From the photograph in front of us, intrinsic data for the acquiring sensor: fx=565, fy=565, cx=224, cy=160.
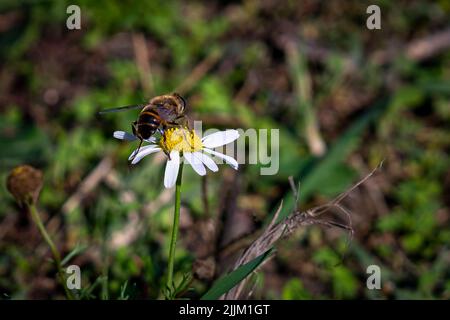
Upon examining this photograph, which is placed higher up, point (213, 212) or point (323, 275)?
point (213, 212)

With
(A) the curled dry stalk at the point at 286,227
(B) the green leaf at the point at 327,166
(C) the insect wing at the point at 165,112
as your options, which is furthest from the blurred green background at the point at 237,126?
(C) the insect wing at the point at 165,112

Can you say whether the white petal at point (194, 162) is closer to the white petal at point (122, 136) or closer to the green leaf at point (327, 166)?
the white petal at point (122, 136)

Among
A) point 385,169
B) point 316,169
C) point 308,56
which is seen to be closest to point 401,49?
point 308,56

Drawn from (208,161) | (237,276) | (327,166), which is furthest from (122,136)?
→ (327,166)

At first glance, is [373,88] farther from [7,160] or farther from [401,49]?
[7,160]

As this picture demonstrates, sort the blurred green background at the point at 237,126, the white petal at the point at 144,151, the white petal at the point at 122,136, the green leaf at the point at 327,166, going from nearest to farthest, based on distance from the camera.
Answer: the white petal at the point at 144,151 → the white petal at the point at 122,136 → the blurred green background at the point at 237,126 → the green leaf at the point at 327,166

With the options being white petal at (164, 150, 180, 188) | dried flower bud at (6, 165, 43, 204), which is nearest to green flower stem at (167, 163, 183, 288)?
white petal at (164, 150, 180, 188)
